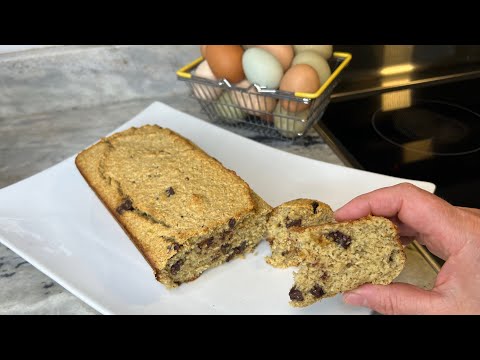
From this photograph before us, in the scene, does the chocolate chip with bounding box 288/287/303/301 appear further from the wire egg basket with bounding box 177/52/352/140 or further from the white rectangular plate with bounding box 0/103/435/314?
the wire egg basket with bounding box 177/52/352/140

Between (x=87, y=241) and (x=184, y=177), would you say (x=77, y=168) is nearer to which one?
(x=87, y=241)

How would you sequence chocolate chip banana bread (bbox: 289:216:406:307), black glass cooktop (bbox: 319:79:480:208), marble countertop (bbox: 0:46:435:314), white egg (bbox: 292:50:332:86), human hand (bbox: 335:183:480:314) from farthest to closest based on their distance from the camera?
white egg (bbox: 292:50:332:86) < black glass cooktop (bbox: 319:79:480:208) < marble countertop (bbox: 0:46:435:314) < chocolate chip banana bread (bbox: 289:216:406:307) < human hand (bbox: 335:183:480:314)

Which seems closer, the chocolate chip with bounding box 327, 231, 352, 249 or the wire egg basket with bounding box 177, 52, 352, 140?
the chocolate chip with bounding box 327, 231, 352, 249

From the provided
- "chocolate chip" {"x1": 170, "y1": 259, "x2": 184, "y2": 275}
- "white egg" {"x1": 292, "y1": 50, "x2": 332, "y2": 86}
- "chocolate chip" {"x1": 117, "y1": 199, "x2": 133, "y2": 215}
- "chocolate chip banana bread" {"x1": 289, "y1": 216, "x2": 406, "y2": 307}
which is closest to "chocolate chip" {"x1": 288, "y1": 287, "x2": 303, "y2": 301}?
"chocolate chip banana bread" {"x1": 289, "y1": 216, "x2": 406, "y2": 307}

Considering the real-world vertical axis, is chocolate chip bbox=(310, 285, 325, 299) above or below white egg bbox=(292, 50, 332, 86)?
below

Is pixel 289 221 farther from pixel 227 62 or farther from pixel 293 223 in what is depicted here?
pixel 227 62

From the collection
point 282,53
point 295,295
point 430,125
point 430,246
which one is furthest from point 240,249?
point 430,125
